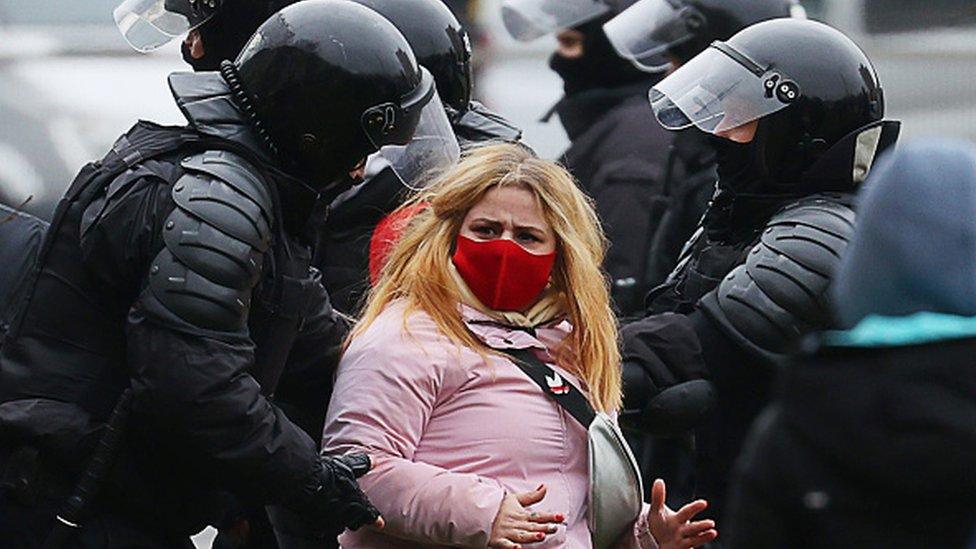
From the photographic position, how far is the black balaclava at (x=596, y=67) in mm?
7367

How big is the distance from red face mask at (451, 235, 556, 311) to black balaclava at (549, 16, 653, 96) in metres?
3.00

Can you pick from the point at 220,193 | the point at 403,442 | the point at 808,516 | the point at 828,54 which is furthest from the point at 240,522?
the point at 808,516

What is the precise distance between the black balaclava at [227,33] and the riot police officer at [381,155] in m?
0.31

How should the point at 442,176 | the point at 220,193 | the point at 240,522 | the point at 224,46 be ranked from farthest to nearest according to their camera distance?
the point at 224,46 → the point at 240,522 → the point at 442,176 → the point at 220,193

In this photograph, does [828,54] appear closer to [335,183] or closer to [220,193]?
[335,183]

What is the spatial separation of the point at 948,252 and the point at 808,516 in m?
0.38

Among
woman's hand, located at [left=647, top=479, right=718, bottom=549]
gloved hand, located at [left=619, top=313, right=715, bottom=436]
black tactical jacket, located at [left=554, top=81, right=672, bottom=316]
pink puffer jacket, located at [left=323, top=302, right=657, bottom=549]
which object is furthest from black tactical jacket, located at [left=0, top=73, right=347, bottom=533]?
black tactical jacket, located at [left=554, top=81, right=672, bottom=316]

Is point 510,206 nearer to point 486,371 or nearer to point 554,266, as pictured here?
point 554,266

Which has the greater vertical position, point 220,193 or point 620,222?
point 220,193

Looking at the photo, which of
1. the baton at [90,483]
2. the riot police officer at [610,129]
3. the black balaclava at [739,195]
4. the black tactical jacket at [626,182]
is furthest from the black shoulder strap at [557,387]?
the black tactical jacket at [626,182]

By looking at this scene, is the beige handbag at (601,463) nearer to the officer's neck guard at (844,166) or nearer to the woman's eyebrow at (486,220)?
the woman's eyebrow at (486,220)

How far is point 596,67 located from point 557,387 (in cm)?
321

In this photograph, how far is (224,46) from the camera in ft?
18.2

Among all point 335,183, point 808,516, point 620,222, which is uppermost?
point 808,516
